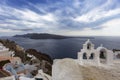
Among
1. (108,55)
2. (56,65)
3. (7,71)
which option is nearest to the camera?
(56,65)

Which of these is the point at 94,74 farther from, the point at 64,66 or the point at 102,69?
the point at 64,66

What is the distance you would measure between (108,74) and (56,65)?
0.84 metres

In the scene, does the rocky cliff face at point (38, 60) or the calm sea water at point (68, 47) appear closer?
the rocky cliff face at point (38, 60)

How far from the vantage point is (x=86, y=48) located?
7227mm

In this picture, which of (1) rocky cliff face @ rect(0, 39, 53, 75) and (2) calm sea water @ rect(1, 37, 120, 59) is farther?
(2) calm sea water @ rect(1, 37, 120, 59)

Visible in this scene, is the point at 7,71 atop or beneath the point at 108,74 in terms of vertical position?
beneath

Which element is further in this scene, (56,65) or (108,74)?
(108,74)

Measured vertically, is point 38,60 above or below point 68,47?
below

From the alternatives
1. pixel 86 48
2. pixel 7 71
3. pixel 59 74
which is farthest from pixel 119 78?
pixel 7 71

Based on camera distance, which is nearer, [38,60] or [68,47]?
[38,60]

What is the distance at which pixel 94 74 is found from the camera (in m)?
2.44

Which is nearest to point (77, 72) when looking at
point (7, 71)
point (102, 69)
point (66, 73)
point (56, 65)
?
point (66, 73)

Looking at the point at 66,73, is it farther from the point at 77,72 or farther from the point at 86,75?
the point at 86,75

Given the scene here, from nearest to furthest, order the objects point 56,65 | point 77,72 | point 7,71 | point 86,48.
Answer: point 77,72
point 56,65
point 86,48
point 7,71
